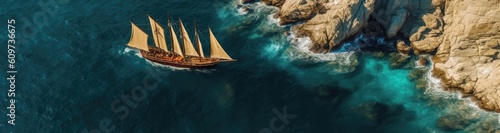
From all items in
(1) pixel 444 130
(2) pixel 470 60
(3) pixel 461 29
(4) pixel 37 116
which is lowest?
(1) pixel 444 130

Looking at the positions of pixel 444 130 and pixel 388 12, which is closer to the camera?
pixel 444 130

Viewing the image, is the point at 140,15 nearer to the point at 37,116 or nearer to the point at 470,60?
the point at 37,116

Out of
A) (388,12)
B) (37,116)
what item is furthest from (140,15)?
(388,12)

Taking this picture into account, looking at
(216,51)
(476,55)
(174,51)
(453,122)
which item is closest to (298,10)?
(216,51)

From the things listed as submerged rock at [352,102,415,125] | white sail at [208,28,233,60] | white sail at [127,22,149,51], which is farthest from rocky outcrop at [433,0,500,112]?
white sail at [127,22,149,51]

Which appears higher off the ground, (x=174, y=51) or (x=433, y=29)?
(x=433, y=29)

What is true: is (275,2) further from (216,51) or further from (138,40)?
(138,40)

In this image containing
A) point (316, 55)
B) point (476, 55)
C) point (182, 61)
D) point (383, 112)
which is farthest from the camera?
point (316, 55)
